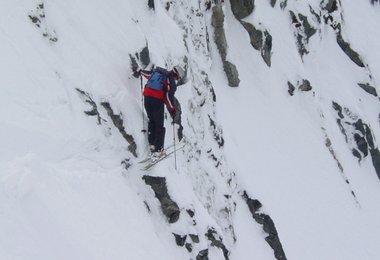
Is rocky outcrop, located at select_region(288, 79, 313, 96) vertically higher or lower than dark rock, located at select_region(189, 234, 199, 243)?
higher

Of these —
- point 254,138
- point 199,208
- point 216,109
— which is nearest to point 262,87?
point 254,138

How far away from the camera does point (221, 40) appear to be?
2138 centimetres

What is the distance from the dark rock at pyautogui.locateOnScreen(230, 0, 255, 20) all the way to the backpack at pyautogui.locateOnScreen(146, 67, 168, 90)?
13158 millimetres

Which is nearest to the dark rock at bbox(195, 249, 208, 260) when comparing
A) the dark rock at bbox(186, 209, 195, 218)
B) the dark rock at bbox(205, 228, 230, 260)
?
the dark rock at bbox(205, 228, 230, 260)

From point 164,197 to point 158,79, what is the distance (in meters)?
2.58

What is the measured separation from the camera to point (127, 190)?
9.84 m

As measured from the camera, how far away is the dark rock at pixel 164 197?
1058 centimetres

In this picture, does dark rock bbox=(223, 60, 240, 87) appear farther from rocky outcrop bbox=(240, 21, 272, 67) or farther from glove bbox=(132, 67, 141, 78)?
glove bbox=(132, 67, 141, 78)

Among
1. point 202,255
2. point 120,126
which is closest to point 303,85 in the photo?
point 202,255

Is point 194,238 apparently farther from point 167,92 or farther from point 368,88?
point 368,88

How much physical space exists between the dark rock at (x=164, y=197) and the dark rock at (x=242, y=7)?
14.5 meters

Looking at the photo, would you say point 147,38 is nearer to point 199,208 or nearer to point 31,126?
point 199,208

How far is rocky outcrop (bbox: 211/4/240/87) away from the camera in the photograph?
21266 millimetres

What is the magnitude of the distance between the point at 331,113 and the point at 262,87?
566cm
